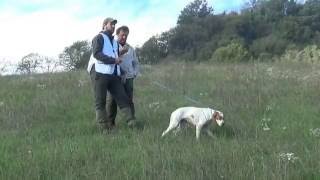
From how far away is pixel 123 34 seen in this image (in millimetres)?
10414

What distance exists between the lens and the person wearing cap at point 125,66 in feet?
34.2

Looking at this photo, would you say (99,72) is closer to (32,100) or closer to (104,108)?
(104,108)

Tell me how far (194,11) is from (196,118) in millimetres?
69574

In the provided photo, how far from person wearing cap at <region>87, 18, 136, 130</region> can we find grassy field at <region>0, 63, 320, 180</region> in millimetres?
290

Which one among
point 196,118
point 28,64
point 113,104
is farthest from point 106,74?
point 28,64

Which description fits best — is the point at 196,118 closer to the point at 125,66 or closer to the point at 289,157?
the point at 125,66

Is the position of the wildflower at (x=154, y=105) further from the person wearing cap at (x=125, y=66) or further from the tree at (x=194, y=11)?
the tree at (x=194, y=11)

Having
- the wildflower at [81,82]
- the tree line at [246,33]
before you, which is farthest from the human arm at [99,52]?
the tree line at [246,33]

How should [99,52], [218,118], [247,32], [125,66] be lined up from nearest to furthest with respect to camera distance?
[218,118] < [99,52] < [125,66] < [247,32]

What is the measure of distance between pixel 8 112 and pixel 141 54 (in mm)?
39148

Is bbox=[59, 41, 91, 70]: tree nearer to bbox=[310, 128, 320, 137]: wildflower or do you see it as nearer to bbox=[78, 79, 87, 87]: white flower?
bbox=[78, 79, 87, 87]: white flower

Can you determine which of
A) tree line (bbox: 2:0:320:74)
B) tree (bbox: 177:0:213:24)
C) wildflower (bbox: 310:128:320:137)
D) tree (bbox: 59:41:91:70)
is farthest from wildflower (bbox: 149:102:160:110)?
tree (bbox: 177:0:213:24)

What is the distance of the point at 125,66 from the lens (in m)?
10.6

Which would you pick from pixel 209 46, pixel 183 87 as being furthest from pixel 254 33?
pixel 183 87
